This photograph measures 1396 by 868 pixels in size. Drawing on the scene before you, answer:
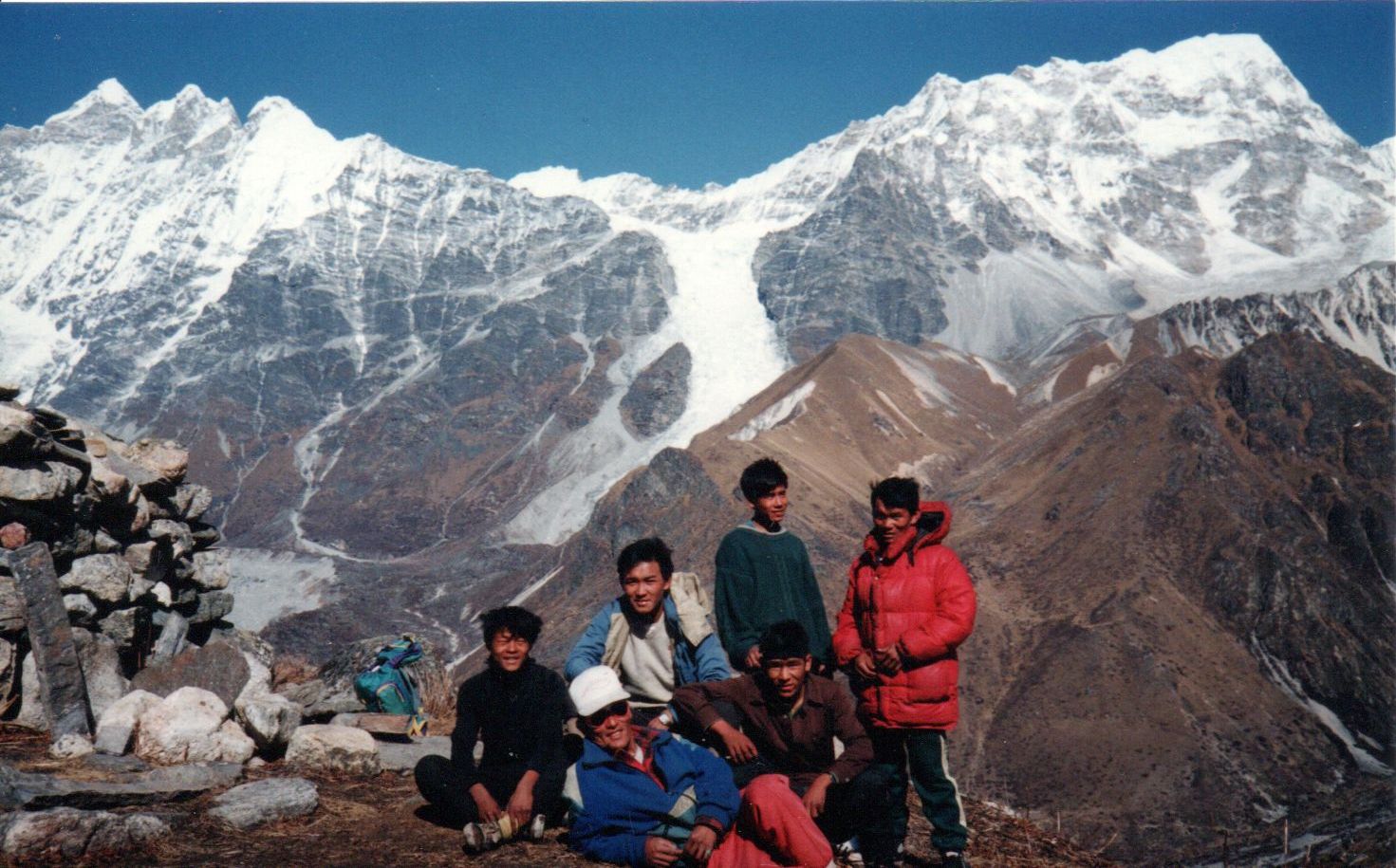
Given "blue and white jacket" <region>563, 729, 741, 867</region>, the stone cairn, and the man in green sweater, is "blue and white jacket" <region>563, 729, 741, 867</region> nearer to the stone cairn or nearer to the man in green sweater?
the man in green sweater

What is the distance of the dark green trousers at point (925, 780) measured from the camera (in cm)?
724

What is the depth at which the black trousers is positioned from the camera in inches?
292

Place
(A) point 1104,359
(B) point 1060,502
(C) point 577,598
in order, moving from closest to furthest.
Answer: (B) point 1060,502 → (C) point 577,598 → (A) point 1104,359

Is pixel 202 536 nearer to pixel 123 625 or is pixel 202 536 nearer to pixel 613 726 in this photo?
pixel 123 625

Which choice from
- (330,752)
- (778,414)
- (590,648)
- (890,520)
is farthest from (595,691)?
(778,414)

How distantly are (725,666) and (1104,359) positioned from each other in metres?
140

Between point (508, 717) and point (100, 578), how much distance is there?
16.1ft

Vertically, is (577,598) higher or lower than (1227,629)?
higher

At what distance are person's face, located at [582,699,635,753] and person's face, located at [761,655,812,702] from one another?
952mm

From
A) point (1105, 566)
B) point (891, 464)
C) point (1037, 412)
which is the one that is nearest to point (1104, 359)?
point (1037, 412)

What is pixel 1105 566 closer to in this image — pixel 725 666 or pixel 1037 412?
pixel 1037 412

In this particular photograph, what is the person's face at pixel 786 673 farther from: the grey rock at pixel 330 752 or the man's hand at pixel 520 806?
the grey rock at pixel 330 752

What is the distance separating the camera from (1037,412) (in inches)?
5079

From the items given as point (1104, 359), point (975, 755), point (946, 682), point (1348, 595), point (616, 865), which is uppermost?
point (1104, 359)
